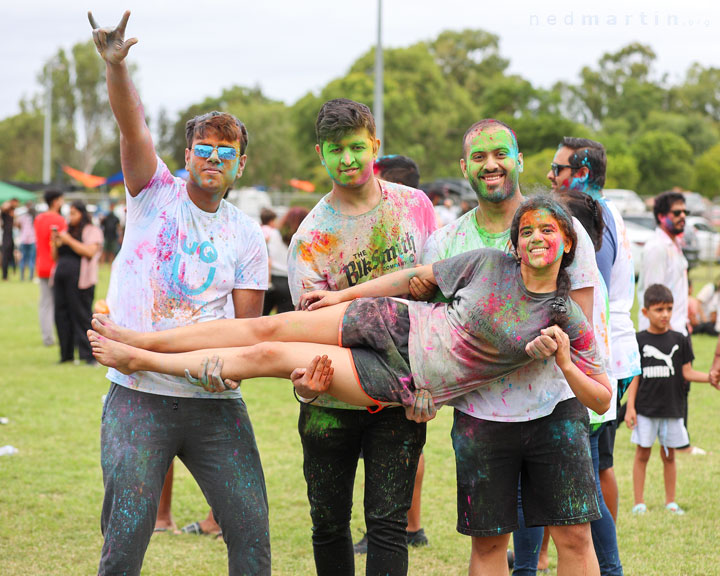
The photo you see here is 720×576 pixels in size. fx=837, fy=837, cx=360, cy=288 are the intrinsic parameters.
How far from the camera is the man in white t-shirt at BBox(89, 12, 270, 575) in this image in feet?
11.3

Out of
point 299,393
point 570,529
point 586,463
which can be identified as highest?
point 299,393

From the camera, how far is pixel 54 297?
1148 centimetres

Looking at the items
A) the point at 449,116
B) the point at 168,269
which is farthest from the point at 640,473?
the point at 449,116

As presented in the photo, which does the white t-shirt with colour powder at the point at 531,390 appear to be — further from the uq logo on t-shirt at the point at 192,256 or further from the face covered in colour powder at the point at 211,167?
the face covered in colour powder at the point at 211,167

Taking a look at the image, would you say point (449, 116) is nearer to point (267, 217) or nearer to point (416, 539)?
point (267, 217)

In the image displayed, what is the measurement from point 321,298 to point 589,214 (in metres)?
1.51

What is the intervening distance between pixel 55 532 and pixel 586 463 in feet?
12.0

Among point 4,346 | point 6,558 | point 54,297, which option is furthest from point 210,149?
point 4,346

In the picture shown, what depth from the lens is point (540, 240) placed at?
3.33 metres

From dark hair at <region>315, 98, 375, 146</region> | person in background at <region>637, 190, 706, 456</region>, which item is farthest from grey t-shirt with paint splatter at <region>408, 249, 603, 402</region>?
person in background at <region>637, 190, 706, 456</region>

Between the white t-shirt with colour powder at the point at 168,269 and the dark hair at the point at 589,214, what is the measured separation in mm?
1709

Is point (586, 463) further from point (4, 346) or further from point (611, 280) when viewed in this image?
point (4, 346)

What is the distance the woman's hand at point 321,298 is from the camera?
3678mm

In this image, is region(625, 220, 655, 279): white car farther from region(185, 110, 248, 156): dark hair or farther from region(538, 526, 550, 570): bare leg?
region(185, 110, 248, 156): dark hair
